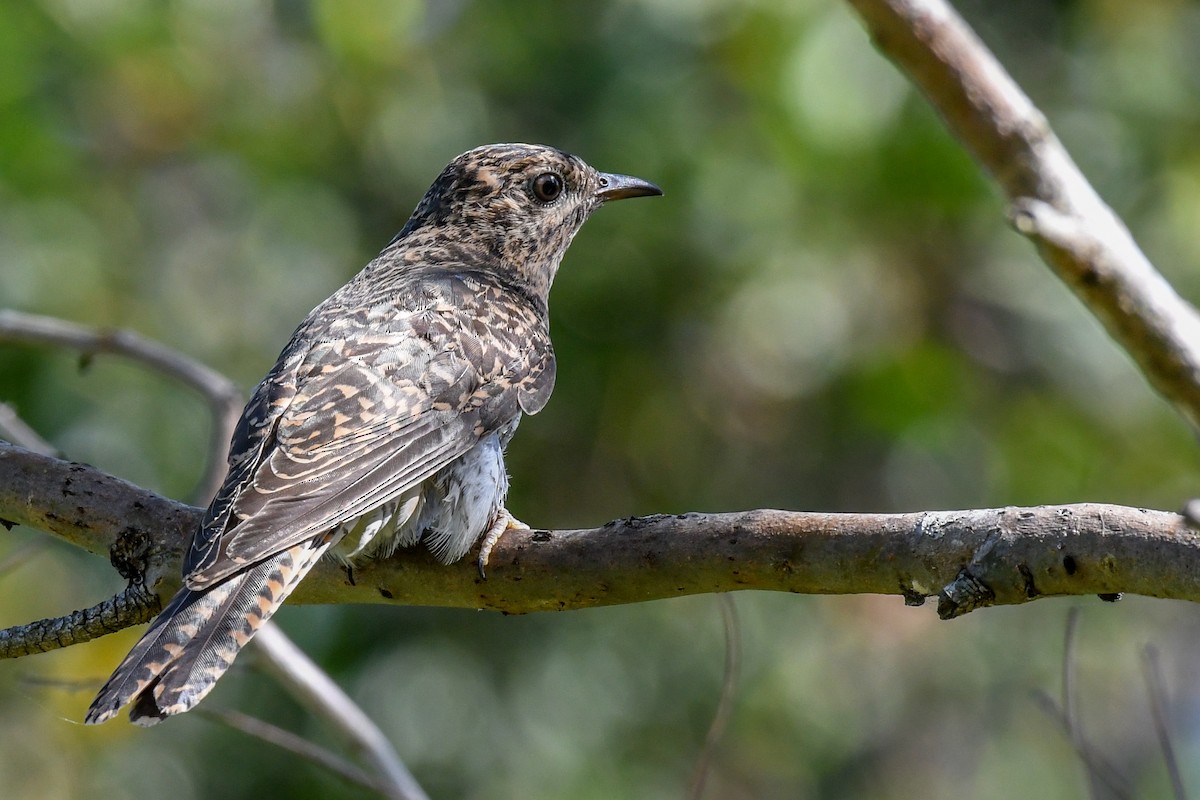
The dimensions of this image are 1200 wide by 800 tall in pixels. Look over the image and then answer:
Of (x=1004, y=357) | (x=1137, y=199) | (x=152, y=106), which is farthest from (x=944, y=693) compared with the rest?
(x=152, y=106)

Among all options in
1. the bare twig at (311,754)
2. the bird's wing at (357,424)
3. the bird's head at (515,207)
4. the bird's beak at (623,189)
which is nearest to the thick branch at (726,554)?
the bird's wing at (357,424)

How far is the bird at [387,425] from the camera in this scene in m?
2.64

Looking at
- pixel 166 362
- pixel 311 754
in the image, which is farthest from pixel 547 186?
pixel 311 754

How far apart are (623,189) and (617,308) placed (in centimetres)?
153

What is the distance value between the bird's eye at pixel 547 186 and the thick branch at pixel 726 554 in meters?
1.61

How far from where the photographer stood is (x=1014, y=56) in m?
6.61

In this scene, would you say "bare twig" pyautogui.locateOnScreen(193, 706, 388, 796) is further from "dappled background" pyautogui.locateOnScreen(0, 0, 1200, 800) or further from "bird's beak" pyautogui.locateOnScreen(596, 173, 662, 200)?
"dappled background" pyautogui.locateOnScreen(0, 0, 1200, 800)

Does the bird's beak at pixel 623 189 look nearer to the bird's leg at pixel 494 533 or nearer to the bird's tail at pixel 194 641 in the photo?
the bird's leg at pixel 494 533

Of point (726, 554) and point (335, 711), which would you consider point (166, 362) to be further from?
point (726, 554)

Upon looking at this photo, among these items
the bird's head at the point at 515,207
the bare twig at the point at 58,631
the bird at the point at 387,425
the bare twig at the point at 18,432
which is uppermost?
the bird's head at the point at 515,207

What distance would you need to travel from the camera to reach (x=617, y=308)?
6.01m

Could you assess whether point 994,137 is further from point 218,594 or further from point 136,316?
point 136,316

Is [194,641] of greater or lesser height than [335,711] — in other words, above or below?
above

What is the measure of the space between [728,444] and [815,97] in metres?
1.82
